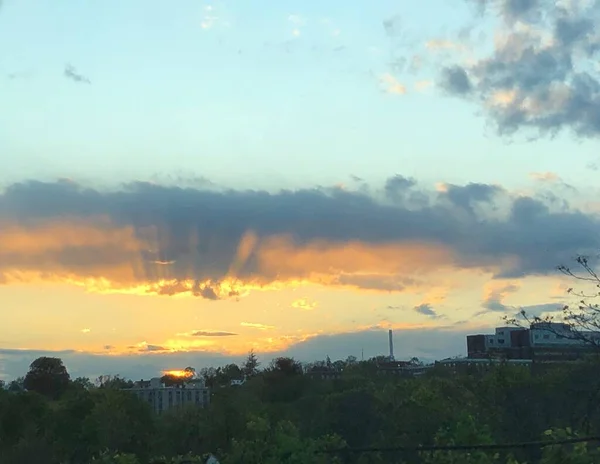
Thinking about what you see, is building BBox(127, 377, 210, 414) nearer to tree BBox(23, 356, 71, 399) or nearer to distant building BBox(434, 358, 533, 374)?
tree BBox(23, 356, 71, 399)

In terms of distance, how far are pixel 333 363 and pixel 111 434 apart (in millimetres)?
89573

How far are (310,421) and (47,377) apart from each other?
75.9 m

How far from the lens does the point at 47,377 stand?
4975 inches

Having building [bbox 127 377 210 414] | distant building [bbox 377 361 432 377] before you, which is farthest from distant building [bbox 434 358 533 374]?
building [bbox 127 377 210 414]

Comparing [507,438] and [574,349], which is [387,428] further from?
[574,349]

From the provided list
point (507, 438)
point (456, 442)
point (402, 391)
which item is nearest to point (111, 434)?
point (402, 391)

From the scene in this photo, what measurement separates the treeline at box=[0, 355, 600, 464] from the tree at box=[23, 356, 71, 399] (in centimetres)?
4387

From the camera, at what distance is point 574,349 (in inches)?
838

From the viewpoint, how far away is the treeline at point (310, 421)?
26641 millimetres

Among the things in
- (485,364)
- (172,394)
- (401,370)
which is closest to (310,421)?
(485,364)

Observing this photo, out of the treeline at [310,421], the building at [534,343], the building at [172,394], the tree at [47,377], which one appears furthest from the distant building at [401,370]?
the tree at [47,377]

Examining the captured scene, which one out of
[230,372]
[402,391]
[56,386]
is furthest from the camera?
[230,372]

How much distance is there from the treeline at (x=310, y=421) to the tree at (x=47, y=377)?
144ft

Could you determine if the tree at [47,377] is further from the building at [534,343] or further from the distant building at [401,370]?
the building at [534,343]
